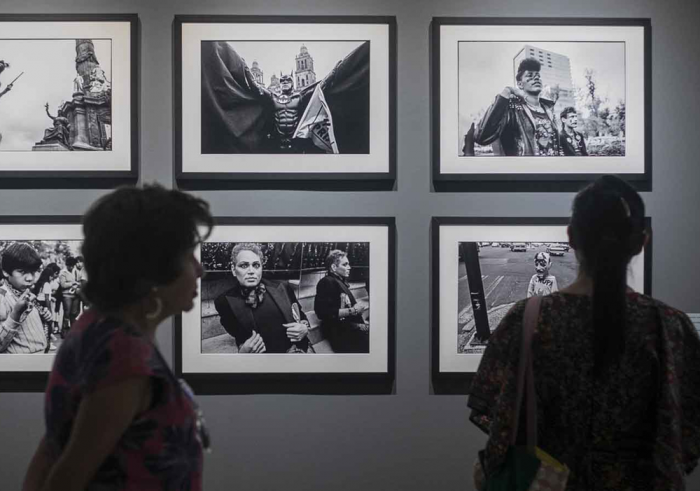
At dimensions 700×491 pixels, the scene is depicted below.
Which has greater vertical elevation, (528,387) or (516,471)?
(528,387)

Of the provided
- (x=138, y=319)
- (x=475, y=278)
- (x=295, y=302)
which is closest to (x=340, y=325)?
(x=295, y=302)

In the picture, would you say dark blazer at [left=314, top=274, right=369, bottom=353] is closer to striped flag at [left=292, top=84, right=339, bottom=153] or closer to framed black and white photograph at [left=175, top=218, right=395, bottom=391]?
Answer: framed black and white photograph at [left=175, top=218, right=395, bottom=391]

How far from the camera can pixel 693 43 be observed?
256 centimetres

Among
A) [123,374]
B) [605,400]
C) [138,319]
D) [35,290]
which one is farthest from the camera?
[35,290]

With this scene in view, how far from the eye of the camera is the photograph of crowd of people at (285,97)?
248 centimetres

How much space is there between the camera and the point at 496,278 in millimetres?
2500

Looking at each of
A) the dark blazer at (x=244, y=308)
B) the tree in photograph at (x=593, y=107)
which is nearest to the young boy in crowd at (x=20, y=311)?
the dark blazer at (x=244, y=308)

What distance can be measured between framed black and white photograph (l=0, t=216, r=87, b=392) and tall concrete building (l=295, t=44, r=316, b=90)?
1.04m

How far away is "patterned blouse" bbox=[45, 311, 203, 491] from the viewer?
3.50 ft

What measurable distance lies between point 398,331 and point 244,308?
24.2 inches

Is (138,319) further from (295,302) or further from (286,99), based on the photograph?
(286,99)

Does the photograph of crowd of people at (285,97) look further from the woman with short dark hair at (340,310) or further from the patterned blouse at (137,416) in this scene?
the patterned blouse at (137,416)

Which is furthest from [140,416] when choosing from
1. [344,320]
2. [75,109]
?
[75,109]

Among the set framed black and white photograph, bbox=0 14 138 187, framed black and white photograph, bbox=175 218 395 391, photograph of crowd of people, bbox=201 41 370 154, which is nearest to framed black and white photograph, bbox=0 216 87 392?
framed black and white photograph, bbox=0 14 138 187
